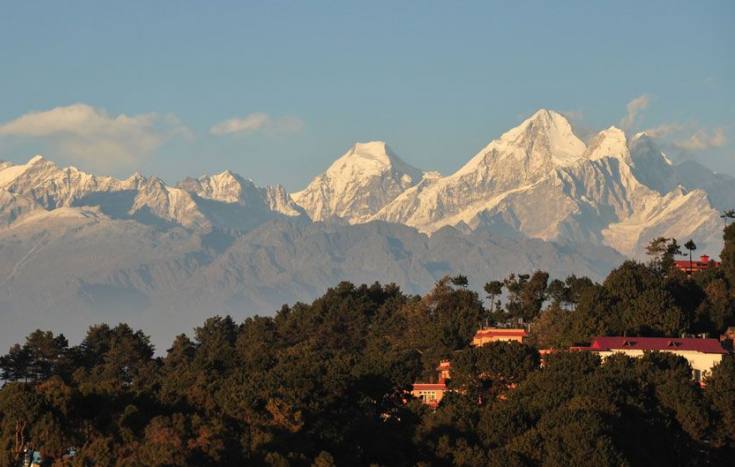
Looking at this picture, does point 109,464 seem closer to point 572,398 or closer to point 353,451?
point 353,451

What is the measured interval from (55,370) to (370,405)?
165 ft

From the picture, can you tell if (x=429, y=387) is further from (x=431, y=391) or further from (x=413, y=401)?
(x=413, y=401)

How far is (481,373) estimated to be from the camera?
136 m

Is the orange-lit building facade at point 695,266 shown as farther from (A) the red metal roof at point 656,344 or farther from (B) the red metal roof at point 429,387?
(B) the red metal roof at point 429,387

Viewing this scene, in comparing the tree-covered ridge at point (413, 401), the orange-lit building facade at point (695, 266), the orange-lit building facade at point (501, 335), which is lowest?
the tree-covered ridge at point (413, 401)

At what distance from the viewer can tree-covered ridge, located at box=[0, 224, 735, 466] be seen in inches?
3962

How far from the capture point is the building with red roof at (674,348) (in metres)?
142

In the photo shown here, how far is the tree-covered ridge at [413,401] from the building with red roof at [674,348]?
131 inches

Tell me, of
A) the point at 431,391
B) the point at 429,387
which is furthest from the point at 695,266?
the point at 431,391

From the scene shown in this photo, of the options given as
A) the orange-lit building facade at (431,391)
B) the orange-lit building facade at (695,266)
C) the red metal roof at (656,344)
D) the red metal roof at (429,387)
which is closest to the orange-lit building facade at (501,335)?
the orange-lit building facade at (431,391)

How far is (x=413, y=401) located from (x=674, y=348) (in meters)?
25.9

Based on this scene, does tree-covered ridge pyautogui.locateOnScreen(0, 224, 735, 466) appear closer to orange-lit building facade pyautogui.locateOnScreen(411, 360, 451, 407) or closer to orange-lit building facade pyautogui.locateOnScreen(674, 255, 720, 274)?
orange-lit building facade pyautogui.locateOnScreen(411, 360, 451, 407)

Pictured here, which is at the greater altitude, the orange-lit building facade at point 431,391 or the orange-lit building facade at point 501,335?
the orange-lit building facade at point 501,335

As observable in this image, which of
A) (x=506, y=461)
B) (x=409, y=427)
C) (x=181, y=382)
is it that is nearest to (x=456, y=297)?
(x=181, y=382)
